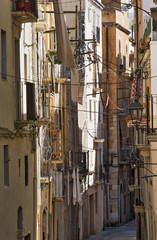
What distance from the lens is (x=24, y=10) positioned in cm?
2130

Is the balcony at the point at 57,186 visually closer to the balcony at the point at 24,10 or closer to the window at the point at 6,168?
the window at the point at 6,168

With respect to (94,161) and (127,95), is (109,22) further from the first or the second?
(94,161)

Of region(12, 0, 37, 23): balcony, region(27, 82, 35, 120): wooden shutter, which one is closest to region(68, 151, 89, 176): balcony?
region(27, 82, 35, 120): wooden shutter

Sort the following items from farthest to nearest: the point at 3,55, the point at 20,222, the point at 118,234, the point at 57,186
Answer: the point at 118,234, the point at 57,186, the point at 20,222, the point at 3,55

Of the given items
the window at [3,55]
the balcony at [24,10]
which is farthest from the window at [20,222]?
the balcony at [24,10]

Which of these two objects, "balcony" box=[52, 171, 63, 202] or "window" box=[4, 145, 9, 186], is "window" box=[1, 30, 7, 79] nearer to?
"window" box=[4, 145, 9, 186]

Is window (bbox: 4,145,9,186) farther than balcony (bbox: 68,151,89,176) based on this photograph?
No

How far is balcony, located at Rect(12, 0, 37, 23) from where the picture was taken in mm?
21141

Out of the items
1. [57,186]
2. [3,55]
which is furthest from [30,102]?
[57,186]

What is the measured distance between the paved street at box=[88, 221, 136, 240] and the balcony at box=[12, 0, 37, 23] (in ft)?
71.8

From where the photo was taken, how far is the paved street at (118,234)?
42.0 metres

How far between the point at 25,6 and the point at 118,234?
25.2 m

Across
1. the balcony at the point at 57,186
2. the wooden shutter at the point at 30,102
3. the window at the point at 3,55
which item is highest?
the window at the point at 3,55

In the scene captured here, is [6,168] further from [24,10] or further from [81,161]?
[81,161]
